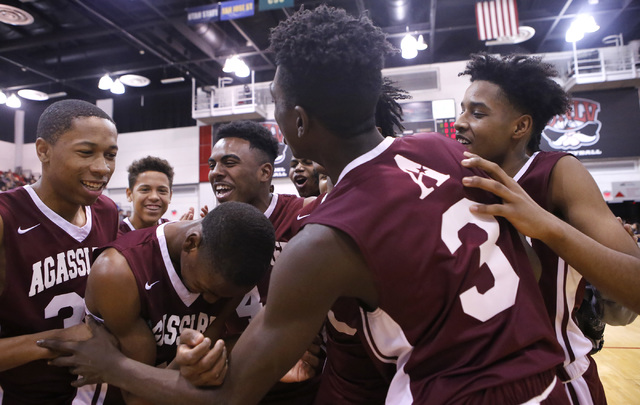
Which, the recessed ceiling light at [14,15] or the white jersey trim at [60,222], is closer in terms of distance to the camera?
the white jersey trim at [60,222]

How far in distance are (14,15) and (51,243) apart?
10.7 m

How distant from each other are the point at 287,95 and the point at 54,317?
1.63 metres

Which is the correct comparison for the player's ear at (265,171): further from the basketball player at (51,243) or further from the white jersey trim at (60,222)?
the white jersey trim at (60,222)

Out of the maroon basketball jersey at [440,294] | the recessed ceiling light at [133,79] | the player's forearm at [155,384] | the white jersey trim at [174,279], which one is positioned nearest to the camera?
the maroon basketball jersey at [440,294]

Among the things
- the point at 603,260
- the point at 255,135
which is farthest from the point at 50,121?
the point at 603,260

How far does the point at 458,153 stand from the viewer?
135 centimetres

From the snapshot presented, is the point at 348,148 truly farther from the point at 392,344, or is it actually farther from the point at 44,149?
the point at 44,149

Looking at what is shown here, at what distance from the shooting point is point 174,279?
6.21 feet

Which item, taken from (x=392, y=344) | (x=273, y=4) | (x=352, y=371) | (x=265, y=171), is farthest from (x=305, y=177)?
(x=273, y=4)

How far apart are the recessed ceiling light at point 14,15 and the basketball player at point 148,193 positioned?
845cm

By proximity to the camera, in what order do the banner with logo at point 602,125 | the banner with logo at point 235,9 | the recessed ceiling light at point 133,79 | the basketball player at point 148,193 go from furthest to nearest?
1. the recessed ceiling light at point 133,79
2. the banner with logo at point 602,125
3. the banner with logo at point 235,9
4. the basketball player at point 148,193

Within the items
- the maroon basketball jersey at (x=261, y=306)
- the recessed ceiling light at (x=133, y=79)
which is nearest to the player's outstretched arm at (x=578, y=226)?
the maroon basketball jersey at (x=261, y=306)

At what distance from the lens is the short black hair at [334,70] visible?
1.29 metres

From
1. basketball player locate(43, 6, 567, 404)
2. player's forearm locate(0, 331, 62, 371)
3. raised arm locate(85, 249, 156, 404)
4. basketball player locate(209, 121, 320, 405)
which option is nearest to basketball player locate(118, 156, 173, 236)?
basketball player locate(209, 121, 320, 405)
